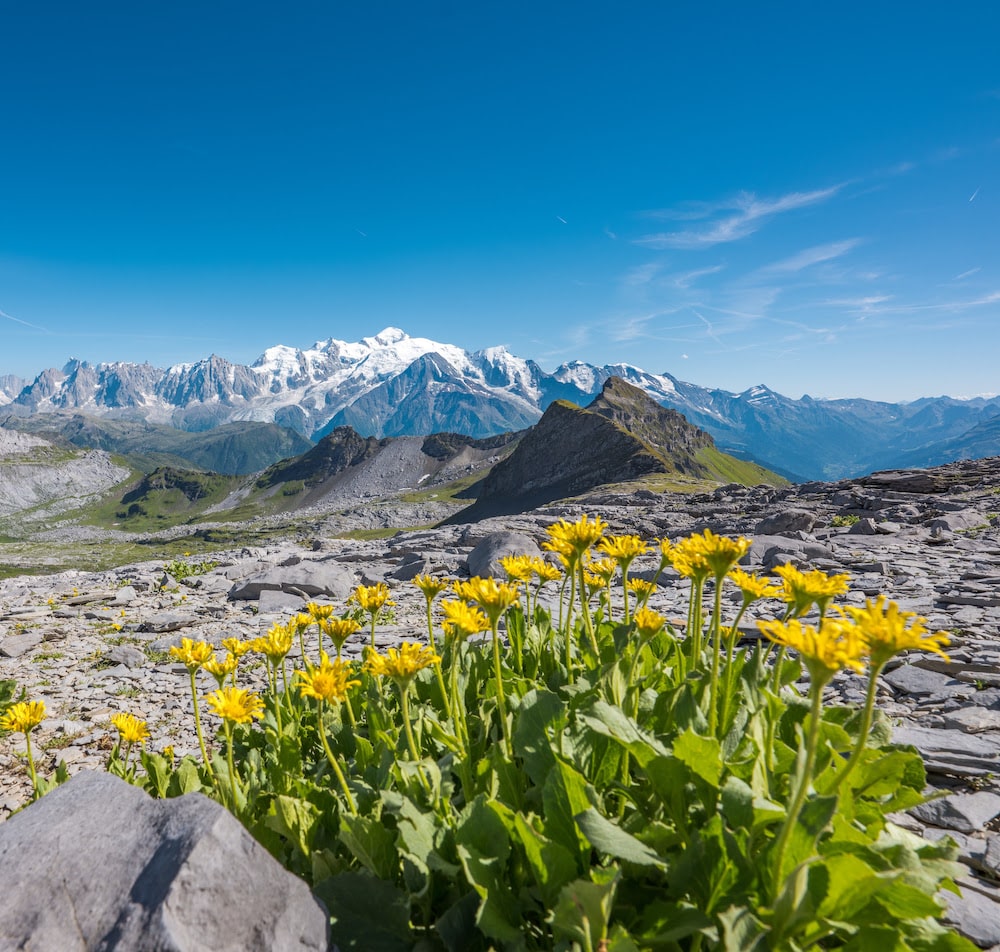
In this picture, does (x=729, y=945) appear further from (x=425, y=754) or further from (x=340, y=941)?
(x=425, y=754)

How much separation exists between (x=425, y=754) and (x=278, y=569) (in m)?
13.8

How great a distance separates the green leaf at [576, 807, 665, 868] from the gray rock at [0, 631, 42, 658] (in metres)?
12.5

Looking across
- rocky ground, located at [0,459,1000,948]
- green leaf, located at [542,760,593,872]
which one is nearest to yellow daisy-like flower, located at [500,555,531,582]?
green leaf, located at [542,760,593,872]

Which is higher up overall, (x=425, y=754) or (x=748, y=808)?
(x=748, y=808)

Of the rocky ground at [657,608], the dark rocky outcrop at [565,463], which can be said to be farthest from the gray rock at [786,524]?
the dark rocky outcrop at [565,463]

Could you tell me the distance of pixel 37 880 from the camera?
2168 millimetres

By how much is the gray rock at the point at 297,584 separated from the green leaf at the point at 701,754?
13916mm

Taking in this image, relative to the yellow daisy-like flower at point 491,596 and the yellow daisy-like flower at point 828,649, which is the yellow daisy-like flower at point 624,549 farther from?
the yellow daisy-like flower at point 828,649

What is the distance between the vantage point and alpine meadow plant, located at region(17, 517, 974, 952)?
1.82 m

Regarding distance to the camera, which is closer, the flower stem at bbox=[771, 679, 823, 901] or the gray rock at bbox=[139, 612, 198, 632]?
the flower stem at bbox=[771, 679, 823, 901]

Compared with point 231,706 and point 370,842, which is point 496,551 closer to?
point 231,706

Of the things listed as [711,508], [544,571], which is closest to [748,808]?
[544,571]

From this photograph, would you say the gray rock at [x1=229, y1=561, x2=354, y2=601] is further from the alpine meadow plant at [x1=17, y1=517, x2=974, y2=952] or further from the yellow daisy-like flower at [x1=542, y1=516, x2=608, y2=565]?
the yellow daisy-like flower at [x1=542, y1=516, x2=608, y2=565]

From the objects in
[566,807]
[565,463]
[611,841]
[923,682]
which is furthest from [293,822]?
[565,463]
